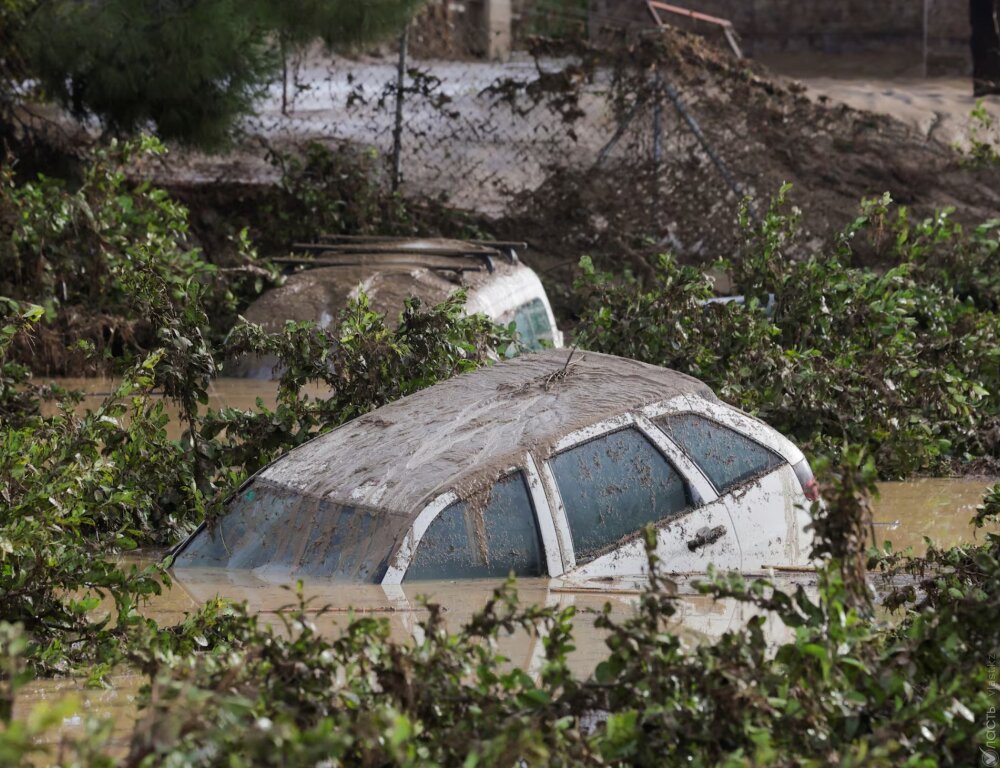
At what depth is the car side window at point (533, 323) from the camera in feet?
37.3

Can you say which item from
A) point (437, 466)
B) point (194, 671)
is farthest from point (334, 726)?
point (437, 466)

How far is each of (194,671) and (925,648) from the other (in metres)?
2.23

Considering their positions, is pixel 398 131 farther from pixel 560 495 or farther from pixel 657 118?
pixel 560 495

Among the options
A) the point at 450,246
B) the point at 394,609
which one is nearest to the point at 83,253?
the point at 450,246

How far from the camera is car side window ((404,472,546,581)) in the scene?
20.4 ft

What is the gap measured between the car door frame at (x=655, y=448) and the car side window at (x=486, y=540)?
12 centimetres

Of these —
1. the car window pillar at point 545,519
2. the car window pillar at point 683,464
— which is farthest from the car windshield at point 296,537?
the car window pillar at point 683,464

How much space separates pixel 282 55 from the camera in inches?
599

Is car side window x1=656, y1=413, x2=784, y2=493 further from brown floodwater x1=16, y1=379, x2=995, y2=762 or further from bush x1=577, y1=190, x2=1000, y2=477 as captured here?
bush x1=577, y1=190, x2=1000, y2=477

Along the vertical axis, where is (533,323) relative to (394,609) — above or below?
below

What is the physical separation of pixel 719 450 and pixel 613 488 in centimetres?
68

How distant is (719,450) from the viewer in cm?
712

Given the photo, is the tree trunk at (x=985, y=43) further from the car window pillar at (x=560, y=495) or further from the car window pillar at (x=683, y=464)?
the car window pillar at (x=560, y=495)

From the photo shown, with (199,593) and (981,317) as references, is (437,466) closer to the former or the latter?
(199,593)
